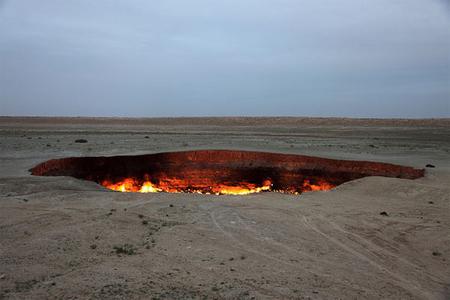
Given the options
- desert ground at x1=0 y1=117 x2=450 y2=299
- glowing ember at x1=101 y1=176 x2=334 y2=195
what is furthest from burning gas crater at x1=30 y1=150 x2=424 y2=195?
desert ground at x1=0 y1=117 x2=450 y2=299

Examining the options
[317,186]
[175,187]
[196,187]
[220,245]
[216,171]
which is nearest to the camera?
[220,245]

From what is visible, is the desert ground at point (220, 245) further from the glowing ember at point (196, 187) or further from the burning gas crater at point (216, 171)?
the glowing ember at point (196, 187)

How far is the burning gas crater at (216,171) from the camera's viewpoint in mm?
13672

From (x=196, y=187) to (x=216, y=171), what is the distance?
1036 millimetres

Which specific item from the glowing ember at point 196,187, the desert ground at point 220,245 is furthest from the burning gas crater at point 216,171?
the desert ground at point 220,245

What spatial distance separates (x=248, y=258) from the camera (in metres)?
5.00

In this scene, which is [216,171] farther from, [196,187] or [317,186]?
[317,186]

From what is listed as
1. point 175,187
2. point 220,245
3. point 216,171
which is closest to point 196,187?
point 175,187

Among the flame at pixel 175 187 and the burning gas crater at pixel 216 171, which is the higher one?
the burning gas crater at pixel 216 171

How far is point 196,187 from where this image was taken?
1522 cm

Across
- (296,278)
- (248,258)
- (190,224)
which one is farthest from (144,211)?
(296,278)

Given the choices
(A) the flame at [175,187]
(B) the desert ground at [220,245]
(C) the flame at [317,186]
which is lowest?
(A) the flame at [175,187]

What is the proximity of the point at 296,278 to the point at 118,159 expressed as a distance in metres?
11.2

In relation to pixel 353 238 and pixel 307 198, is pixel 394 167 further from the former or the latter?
pixel 353 238
